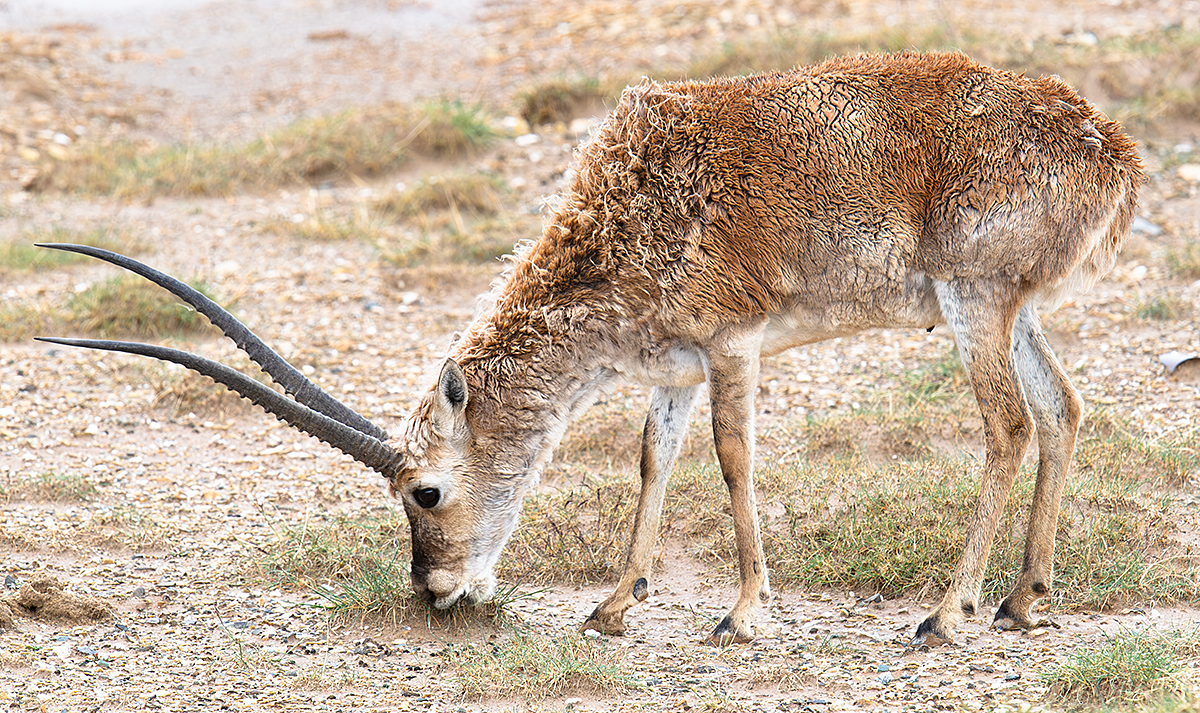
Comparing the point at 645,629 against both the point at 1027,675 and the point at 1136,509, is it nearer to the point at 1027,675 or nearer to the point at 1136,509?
the point at 1027,675

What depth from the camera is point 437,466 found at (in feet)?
17.5

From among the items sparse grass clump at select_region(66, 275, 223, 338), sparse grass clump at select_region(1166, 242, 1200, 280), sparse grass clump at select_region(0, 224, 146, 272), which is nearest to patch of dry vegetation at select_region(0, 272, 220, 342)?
sparse grass clump at select_region(66, 275, 223, 338)

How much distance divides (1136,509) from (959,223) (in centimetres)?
201

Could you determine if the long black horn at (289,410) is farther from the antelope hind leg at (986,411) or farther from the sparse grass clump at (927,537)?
the antelope hind leg at (986,411)

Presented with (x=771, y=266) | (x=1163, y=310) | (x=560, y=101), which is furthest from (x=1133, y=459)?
(x=560, y=101)

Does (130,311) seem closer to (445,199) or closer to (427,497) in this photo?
(445,199)

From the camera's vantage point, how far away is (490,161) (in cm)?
1194

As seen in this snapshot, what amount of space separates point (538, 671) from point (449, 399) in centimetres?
119

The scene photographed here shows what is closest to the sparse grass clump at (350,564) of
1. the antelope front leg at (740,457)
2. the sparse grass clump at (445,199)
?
the antelope front leg at (740,457)

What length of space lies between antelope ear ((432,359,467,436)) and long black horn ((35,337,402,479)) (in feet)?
0.79

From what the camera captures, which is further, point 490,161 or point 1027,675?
point 490,161

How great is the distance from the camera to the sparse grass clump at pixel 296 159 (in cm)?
1192

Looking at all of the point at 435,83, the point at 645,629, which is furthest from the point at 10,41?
the point at 645,629

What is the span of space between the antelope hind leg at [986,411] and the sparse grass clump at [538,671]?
1374 mm
